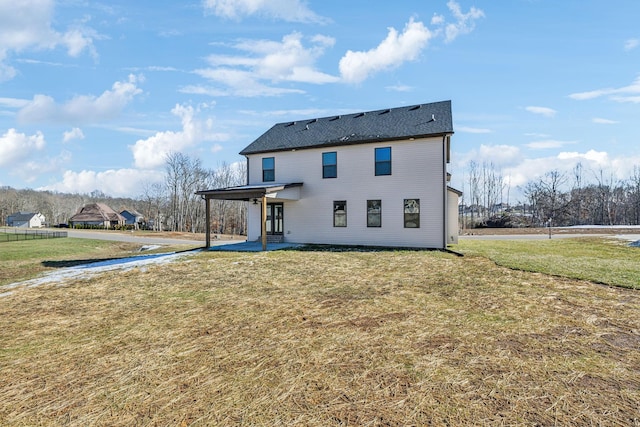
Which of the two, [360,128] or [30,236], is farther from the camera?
[30,236]

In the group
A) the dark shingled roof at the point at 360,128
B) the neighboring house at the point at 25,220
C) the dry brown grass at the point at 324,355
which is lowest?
the dry brown grass at the point at 324,355

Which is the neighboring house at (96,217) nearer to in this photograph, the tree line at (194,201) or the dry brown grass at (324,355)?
the tree line at (194,201)

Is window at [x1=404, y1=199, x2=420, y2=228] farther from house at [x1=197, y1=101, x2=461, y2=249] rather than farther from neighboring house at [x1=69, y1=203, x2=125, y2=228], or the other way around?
neighboring house at [x1=69, y1=203, x2=125, y2=228]

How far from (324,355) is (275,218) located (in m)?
13.7

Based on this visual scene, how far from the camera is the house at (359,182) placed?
561 inches

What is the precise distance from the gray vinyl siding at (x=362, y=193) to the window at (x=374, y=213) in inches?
7.0

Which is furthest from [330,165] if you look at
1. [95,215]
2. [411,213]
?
[95,215]

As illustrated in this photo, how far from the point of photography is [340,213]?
51.8 ft

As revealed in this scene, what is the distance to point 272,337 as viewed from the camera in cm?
433

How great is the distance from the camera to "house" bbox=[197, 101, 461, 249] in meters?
14.3

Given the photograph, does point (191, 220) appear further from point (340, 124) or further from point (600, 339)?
point (600, 339)

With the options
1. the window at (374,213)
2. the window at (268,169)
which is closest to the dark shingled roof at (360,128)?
the window at (268,169)

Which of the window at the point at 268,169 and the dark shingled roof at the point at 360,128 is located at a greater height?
the dark shingled roof at the point at 360,128

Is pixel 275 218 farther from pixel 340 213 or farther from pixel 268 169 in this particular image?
pixel 340 213
